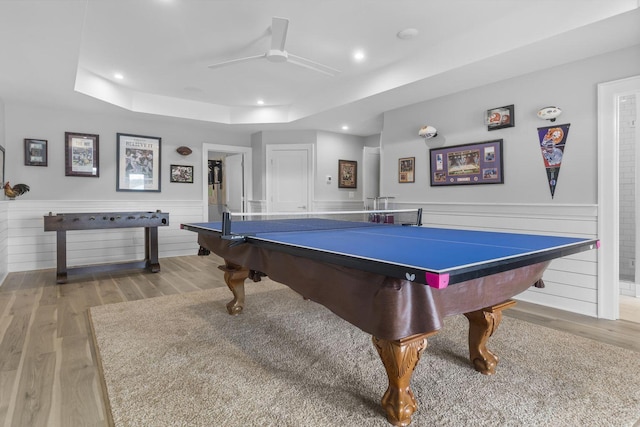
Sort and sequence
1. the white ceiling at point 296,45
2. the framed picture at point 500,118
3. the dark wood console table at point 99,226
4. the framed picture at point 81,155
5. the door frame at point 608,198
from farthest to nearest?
the framed picture at point 81,155 < the dark wood console table at point 99,226 < the framed picture at point 500,118 < the door frame at point 608,198 < the white ceiling at point 296,45

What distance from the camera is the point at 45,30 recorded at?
2.59 m

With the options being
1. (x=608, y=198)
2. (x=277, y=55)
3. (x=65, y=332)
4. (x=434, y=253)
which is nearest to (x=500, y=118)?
(x=608, y=198)

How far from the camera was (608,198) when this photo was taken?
9.50ft

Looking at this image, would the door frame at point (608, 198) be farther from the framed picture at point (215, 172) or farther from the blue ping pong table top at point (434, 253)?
the framed picture at point (215, 172)

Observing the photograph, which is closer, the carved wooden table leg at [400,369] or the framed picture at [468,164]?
the carved wooden table leg at [400,369]

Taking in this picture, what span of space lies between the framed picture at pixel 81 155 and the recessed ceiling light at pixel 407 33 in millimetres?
4651

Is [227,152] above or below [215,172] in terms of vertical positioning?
Result: above

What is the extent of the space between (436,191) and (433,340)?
7.31 feet

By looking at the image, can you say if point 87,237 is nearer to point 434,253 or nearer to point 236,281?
point 236,281

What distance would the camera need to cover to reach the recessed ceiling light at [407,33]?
122 inches

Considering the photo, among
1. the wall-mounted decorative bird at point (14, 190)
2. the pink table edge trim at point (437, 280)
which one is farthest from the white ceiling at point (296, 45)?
the pink table edge trim at point (437, 280)

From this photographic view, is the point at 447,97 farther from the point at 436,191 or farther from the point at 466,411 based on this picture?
the point at 466,411

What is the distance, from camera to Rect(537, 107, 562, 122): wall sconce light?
10.2 feet

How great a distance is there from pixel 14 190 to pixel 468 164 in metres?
5.65
